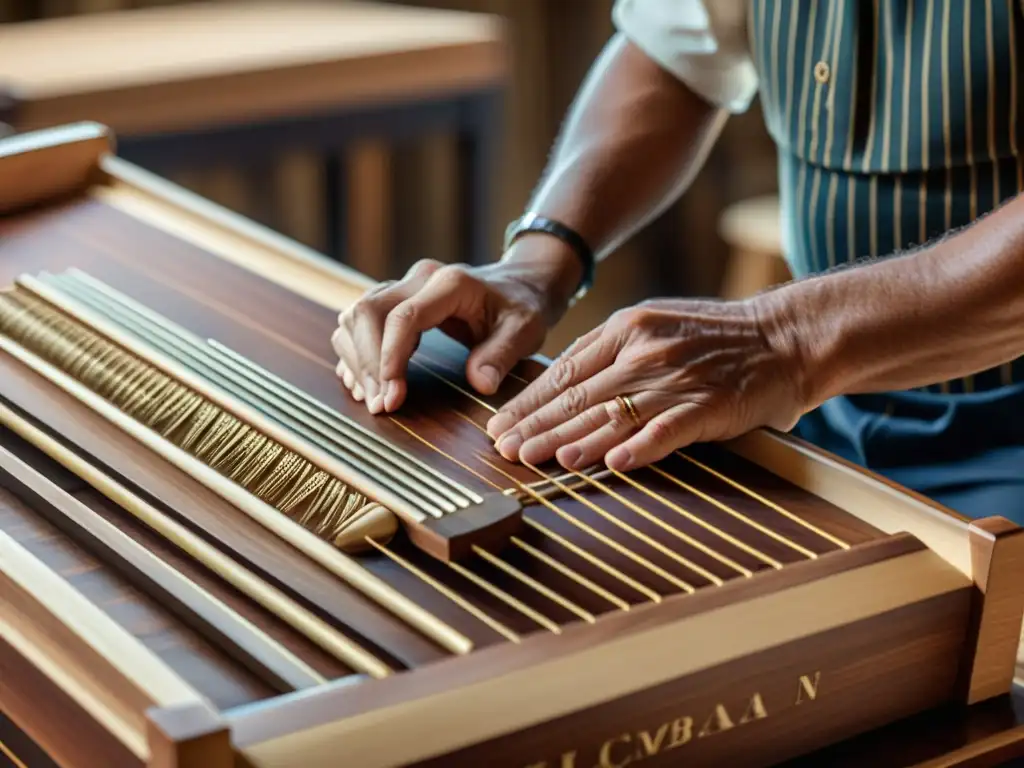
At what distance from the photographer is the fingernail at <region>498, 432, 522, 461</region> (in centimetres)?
103

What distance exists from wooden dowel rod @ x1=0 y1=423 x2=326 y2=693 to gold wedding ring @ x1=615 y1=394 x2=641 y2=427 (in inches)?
14.2

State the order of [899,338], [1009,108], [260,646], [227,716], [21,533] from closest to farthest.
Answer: [227,716] < [260,646] < [21,533] < [899,338] < [1009,108]

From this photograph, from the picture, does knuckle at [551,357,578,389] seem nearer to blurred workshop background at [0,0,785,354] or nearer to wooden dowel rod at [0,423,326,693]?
wooden dowel rod at [0,423,326,693]

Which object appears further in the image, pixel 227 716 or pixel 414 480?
A: pixel 414 480

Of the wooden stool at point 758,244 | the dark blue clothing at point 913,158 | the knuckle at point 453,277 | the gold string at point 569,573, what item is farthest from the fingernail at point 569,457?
the wooden stool at point 758,244

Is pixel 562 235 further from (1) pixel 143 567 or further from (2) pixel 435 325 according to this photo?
(1) pixel 143 567

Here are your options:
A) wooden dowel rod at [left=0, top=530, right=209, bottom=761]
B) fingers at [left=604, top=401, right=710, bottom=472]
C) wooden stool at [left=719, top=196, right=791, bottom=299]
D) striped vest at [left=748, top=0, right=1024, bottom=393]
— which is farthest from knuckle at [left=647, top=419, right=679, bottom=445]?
wooden stool at [left=719, top=196, right=791, bottom=299]

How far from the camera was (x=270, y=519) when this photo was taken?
0.90m

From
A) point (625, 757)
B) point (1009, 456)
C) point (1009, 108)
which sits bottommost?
point (1009, 456)

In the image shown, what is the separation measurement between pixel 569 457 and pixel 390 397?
0.54 feet

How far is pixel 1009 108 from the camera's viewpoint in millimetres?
1360

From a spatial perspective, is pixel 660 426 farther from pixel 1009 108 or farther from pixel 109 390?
pixel 1009 108

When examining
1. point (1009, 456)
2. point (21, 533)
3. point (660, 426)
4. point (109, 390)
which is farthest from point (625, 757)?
point (1009, 456)

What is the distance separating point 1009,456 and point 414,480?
71 centimetres
